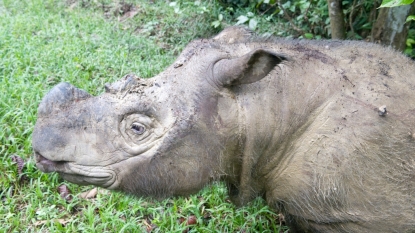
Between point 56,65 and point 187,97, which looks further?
point 56,65

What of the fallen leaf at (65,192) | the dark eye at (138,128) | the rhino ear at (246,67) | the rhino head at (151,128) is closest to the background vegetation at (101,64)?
the fallen leaf at (65,192)

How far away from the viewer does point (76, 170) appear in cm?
288

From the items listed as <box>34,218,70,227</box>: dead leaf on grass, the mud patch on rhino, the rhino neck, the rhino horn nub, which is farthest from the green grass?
the mud patch on rhino

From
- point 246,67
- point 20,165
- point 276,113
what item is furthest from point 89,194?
point 246,67

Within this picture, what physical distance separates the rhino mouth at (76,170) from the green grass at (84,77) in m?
0.39

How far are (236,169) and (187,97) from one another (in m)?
0.64

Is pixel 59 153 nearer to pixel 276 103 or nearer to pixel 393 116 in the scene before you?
pixel 276 103

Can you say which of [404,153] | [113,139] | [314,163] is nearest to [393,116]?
[404,153]

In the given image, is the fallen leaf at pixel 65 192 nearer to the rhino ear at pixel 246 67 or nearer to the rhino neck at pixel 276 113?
the rhino neck at pixel 276 113

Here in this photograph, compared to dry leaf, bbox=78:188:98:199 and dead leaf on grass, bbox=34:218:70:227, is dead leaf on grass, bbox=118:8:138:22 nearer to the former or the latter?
dry leaf, bbox=78:188:98:199

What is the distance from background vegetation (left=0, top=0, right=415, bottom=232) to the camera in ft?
14.6

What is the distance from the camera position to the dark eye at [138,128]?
9.58 feet

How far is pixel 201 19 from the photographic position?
8.48 m

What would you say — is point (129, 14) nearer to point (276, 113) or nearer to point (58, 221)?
point (58, 221)
